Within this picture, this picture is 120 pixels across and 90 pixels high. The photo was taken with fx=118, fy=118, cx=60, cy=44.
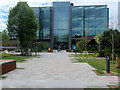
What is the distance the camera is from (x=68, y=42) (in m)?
55.3

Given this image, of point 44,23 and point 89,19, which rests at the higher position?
point 89,19

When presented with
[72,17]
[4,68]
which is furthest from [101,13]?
[4,68]

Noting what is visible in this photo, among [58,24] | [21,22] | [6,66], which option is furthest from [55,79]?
[58,24]

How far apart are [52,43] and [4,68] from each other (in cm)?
4882

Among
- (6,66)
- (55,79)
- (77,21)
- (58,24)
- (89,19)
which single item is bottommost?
(55,79)

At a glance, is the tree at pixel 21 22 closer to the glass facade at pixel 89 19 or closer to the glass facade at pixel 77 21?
the glass facade at pixel 89 19

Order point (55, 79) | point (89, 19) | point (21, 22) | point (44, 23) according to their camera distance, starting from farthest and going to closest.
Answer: point (44, 23)
point (89, 19)
point (21, 22)
point (55, 79)

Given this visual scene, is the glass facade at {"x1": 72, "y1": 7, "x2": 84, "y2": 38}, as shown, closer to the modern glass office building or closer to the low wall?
the modern glass office building

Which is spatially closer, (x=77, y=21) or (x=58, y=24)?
(x=77, y=21)

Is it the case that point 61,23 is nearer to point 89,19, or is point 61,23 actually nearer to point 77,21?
point 77,21

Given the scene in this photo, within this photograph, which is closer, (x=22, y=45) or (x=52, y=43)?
(x=22, y=45)

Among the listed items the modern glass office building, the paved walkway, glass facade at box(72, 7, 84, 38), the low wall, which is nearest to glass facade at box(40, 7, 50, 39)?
the modern glass office building

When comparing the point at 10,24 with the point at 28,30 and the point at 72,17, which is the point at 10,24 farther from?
the point at 72,17

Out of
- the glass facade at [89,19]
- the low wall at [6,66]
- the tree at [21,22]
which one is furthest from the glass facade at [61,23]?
the low wall at [6,66]
